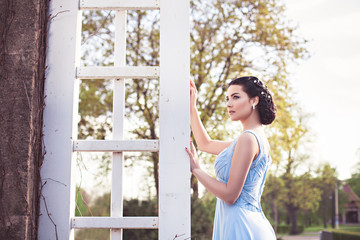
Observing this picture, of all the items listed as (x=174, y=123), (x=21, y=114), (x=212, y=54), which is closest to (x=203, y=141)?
(x=174, y=123)

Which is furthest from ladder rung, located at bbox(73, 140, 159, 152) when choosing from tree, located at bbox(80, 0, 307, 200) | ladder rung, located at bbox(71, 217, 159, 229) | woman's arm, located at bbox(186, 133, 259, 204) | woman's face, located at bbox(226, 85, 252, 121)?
tree, located at bbox(80, 0, 307, 200)

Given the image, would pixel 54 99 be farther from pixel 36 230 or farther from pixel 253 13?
pixel 253 13

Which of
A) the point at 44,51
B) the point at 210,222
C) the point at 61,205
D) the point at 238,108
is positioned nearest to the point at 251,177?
the point at 238,108

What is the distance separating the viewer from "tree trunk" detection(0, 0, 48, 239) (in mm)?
2016

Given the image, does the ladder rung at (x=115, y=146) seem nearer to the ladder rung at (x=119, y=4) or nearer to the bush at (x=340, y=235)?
the ladder rung at (x=119, y=4)

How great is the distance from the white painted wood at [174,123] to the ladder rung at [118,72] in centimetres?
6

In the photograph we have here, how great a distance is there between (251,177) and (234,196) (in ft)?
0.59

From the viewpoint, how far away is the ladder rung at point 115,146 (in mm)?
2142

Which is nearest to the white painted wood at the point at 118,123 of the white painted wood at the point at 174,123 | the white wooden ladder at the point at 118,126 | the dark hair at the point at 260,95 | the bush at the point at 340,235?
the white wooden ladder at the point at 118,126

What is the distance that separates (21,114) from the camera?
2.07 metres

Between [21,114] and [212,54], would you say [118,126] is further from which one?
[212,54]

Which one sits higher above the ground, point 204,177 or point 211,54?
point 211,54

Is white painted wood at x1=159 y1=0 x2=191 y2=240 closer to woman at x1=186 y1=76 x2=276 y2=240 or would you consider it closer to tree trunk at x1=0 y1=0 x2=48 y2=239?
woman at x1=186 y1=76 x2=276 y2=240

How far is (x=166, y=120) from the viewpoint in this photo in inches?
86.5
